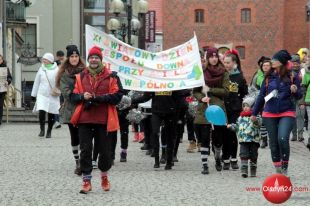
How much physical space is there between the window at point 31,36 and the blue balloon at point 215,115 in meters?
41.3

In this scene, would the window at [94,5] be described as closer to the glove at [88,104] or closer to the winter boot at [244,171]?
the winter boot at [244,171]

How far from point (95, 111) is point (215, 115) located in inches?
92.2

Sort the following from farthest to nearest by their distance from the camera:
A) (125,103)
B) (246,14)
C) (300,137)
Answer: (246,14) < (300,137) < (125,103)

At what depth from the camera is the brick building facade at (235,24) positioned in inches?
3022

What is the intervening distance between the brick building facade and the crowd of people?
62562mm

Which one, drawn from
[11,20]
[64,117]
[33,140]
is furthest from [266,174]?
[11,20]

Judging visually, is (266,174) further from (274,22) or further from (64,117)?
(274,22)

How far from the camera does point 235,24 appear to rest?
253 feet

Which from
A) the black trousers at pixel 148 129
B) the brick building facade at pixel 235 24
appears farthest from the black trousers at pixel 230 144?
the brick building facade at pixel 235 24

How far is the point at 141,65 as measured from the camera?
12938 mm

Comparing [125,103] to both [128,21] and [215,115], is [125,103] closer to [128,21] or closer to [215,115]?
[215,115]

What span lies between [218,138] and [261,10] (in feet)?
215

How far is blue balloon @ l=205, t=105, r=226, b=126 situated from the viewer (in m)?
11.9

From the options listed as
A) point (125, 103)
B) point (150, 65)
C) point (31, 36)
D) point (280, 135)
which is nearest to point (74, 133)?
point (125, 103)
